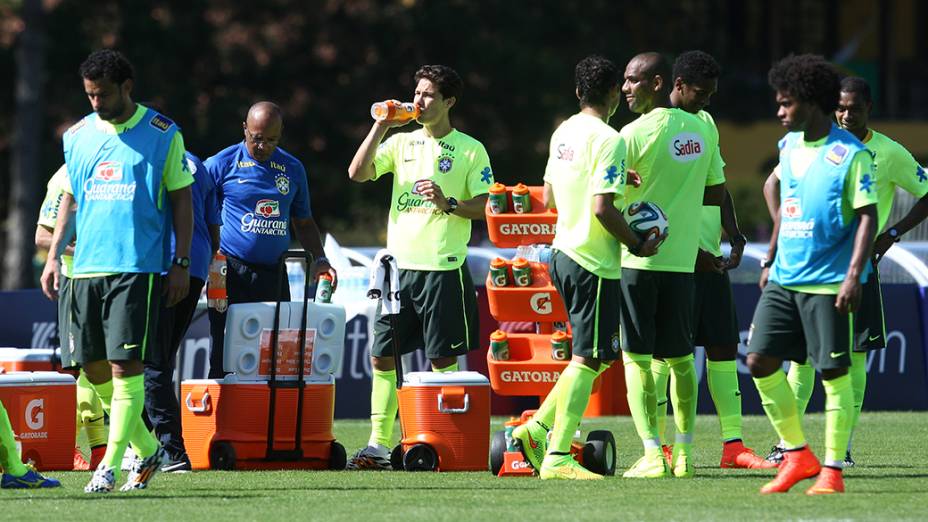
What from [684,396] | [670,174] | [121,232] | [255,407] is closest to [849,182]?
[670,174]

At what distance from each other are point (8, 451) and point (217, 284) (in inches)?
84.7

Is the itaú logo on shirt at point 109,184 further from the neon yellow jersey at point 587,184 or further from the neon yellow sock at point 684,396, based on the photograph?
the neon yellow sock at point 684,396

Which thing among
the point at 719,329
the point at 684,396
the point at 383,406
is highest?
the point at 719,329

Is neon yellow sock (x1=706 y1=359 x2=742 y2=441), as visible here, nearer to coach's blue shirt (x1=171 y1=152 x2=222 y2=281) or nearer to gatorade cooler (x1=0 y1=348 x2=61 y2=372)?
coach's blue shirt (x1=171 y1=152 x2=222 y2=281)

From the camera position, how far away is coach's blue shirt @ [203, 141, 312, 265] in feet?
37.6

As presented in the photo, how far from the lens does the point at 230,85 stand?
1324 inches

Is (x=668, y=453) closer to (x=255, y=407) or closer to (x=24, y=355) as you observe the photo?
(x=255, y=407)

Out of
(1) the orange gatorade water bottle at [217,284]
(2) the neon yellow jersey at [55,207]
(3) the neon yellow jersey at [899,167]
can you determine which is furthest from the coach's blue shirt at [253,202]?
(3) the neon yellow jersey at [899,167]

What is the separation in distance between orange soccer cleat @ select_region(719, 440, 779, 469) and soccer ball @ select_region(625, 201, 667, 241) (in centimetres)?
164

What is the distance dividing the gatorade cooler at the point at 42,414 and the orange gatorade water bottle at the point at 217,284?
0.95m

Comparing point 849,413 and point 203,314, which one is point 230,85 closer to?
point 203,314

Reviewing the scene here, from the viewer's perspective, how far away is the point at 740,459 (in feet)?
35.2

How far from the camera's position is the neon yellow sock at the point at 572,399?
9.73 meters

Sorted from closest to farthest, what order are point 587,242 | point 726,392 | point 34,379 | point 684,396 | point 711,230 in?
1. point 587,242
2. point 684,396
3. point 726,392
4. point 711,230
5. point 34,379
